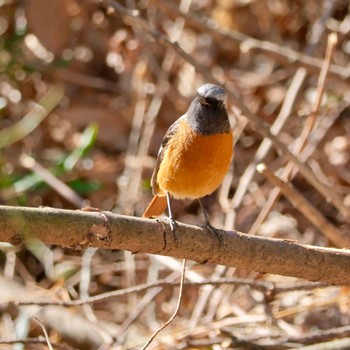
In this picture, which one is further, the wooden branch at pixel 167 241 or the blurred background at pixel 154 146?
the blurred background at pixel 154 146

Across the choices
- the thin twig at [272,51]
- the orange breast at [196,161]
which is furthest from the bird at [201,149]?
the thin twig at [272,51]

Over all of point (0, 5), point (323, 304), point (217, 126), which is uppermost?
point (0, 5)

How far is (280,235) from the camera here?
6.84 metres

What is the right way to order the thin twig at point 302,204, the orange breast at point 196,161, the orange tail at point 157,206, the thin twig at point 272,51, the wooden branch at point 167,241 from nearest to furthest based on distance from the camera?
the wooden branch at point 167,241 → the thin twig at point 302,204 → the orange breast at point 196,161 → the orange tail at point 157,206 → the thin twig at point 272,51

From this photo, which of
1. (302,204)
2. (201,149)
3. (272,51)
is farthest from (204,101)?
(272,51)

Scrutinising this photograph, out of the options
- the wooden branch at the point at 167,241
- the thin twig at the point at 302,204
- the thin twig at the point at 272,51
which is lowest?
the wooden branch at the point at 167,241

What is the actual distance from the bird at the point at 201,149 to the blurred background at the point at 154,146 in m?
0.29

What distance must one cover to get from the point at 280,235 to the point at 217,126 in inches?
97.3

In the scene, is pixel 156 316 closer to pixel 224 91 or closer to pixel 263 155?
pixel 263 155

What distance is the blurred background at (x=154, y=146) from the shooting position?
530 cm

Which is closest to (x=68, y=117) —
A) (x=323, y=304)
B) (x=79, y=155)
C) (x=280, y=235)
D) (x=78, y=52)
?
(x=78, y=52)

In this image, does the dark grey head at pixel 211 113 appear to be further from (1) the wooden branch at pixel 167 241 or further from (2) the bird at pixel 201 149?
(1) the wooden branch at pixel 167 241

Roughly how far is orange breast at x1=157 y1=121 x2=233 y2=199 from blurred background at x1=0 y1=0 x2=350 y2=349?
0.46 m

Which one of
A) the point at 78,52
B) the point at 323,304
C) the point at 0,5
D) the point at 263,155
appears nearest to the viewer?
the point at 323,304
